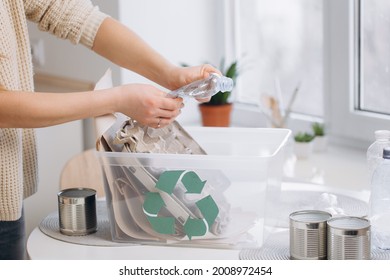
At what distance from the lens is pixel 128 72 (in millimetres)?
2422

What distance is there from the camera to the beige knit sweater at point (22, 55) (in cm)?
150

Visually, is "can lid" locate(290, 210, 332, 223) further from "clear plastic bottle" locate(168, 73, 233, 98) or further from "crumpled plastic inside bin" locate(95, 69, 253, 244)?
"clear plastic bottle" locate(168, 73, 233, 98)

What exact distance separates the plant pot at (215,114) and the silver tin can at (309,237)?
1.06 meters

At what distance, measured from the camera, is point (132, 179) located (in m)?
1.40

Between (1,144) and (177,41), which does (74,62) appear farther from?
(1,144)

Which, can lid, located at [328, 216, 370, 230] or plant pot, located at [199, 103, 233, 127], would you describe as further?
plant pot, located at [199, 103, 233, 127]

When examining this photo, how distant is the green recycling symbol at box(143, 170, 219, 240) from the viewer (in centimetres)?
137

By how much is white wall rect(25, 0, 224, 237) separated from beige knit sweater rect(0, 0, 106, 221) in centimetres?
77

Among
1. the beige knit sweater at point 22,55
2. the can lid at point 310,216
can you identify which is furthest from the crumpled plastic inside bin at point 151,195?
the beige knit sweater at point 22,55

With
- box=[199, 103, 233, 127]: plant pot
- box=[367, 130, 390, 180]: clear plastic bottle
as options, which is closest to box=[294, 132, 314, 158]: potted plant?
box=[199, 103, 233, 127]: plant pot

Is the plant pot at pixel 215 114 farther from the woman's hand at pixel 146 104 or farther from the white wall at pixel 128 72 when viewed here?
the woman's hand at pixel 146 104
